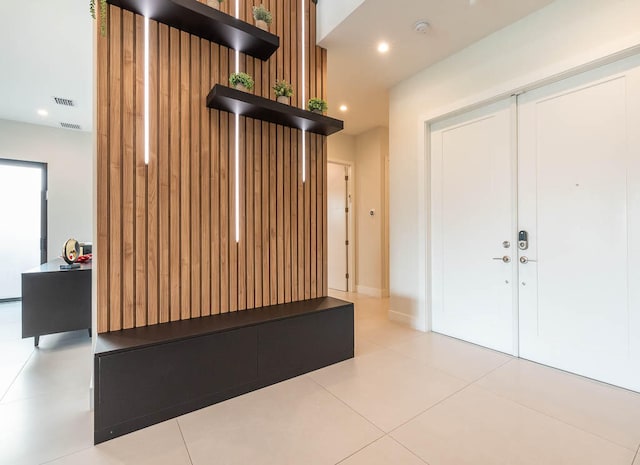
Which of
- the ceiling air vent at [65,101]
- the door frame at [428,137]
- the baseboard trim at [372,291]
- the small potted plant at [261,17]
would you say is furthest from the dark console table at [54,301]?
the baseboard trim at [372,291]

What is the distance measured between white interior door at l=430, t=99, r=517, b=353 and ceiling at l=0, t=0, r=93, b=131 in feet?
13.0

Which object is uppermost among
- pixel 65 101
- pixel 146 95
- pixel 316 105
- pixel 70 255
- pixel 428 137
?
pixel 65 101

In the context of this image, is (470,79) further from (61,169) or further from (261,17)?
(61,169)

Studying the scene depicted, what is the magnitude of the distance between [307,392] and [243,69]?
2.82m

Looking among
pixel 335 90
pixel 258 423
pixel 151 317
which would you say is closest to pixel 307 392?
pixel 258 423

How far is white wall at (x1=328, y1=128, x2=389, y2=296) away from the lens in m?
5.39

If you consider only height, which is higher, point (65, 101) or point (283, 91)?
point (65, 101)

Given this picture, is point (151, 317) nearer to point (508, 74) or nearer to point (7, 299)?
point (508, 74)

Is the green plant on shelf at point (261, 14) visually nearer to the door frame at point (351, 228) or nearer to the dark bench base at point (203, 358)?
the dark bench base at point (203, 358)

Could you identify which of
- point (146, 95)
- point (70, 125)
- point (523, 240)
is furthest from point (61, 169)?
point (523, 240)

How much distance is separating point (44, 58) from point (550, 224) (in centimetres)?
577

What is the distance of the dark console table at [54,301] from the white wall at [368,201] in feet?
13.8

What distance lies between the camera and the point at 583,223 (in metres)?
2.46

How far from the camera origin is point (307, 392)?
2248 millimetres
